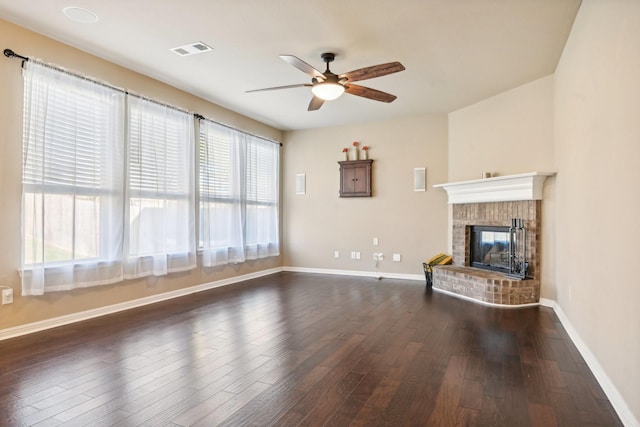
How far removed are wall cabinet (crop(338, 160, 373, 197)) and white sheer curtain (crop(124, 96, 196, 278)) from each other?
2.89 metres

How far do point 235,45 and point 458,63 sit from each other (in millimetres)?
2505

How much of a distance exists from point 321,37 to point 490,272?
148 inches

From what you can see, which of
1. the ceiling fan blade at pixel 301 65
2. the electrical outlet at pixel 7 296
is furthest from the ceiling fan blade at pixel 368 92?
the electrical outlet at pixel 7 296

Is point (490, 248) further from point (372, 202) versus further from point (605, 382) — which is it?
point (605, 382)

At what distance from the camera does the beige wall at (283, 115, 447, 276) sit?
248 inches

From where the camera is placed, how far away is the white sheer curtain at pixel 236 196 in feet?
18.3

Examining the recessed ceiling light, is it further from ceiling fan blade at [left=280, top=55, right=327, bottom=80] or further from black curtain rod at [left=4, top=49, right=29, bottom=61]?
ceiling fan blade at [left=280, top=55, right=327, bottom=80]

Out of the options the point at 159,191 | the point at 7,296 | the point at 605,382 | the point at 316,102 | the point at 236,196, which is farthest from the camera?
the point at 236,196

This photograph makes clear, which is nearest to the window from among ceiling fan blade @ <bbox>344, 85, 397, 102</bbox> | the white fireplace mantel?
ceiling fan blade @ <bbox>344, 85, 397, 102</bbox>

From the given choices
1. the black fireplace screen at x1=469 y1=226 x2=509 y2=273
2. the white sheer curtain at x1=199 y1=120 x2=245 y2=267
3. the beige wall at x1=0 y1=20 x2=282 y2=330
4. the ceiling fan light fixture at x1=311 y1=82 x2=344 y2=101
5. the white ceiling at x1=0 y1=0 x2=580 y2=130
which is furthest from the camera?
the white sheer curtain at x1=199 y1=120 x2=245 y2=267

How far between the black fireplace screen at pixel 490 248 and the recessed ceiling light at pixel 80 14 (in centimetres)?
539

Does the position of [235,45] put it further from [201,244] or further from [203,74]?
[201,244]

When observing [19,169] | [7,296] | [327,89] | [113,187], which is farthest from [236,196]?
[7,296]

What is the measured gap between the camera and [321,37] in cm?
358
